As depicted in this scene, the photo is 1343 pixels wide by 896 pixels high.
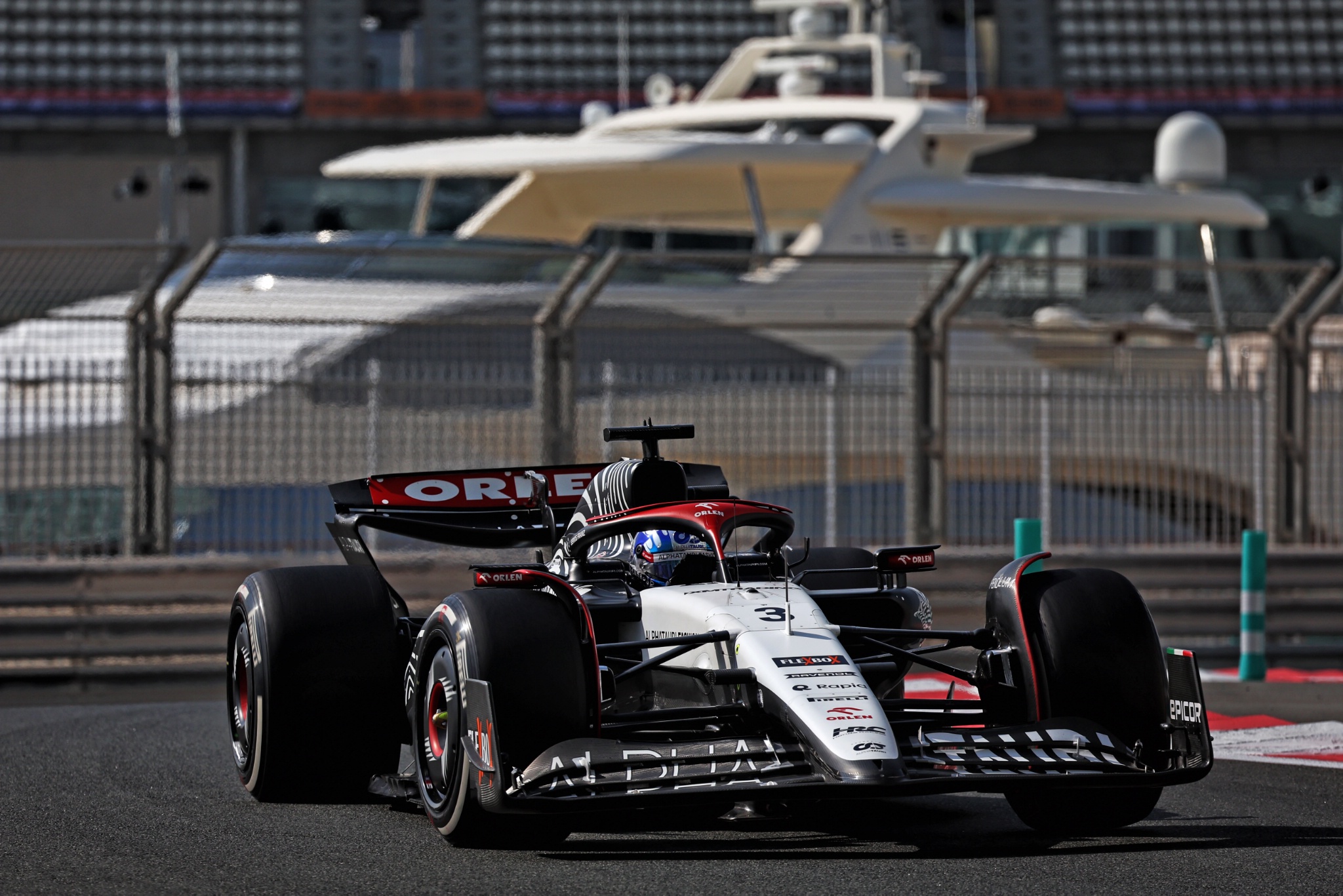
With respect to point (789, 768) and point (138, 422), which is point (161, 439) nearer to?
point (138, 422)

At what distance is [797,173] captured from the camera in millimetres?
22844

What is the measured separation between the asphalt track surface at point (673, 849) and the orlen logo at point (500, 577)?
2.53 ft

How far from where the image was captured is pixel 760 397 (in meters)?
12.8

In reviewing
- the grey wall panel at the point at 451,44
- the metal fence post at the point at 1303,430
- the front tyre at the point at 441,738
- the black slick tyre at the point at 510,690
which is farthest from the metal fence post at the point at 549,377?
the grey wall panel at the point at 451,44

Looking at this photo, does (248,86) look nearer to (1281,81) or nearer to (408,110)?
(408,110)

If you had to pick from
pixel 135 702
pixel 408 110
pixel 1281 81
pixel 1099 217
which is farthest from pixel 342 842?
pixel 1281 81

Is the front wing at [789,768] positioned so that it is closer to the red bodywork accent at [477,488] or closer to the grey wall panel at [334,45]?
the red bodywork accent at [477,488]

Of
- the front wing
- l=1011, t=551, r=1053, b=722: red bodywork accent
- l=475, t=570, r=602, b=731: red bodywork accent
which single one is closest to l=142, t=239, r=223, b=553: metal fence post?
l=475, t=570, r=602, b=731: red bodywork accent

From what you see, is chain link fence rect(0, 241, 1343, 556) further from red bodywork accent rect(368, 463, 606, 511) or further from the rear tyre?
the rear tyre

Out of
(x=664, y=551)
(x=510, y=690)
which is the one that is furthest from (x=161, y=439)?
(x=510, y=690)

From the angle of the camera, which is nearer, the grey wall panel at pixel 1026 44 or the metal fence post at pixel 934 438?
the metal fence post at pixel 934 438

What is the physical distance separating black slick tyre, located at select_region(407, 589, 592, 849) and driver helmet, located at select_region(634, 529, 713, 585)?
0.89 meters

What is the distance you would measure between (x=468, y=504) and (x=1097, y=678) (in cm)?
274

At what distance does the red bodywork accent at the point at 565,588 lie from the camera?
569 centimetres
